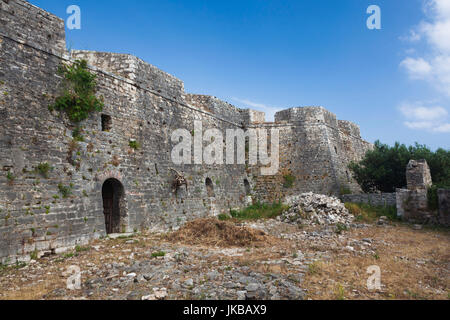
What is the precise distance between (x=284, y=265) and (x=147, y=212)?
6489 millimetres

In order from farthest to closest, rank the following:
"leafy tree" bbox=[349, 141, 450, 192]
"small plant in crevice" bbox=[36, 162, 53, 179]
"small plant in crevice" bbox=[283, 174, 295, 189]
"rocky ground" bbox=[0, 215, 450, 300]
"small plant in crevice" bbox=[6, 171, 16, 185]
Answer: "small plant in crevice" bbox=[283, 174, 295, 189] → "leafy tree" bbox=[349, 141, 450, 192] → "small plant in crevice" bbox=[36, 162, 53, 179] → "small plant in crevice" bbox=[6, 171, 16, 185] → "rocky ground" bbox=[0, 215, 450, 300]

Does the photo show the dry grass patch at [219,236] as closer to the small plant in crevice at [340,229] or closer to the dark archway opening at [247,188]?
the small plant in crevice at [340,229]

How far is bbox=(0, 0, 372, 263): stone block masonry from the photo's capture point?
7.98 metres

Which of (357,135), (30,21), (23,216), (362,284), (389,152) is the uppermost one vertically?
(30,21)

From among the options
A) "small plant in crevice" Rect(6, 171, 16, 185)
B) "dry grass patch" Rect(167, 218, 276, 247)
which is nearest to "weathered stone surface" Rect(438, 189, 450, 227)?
"dry grass patch" Rect(167, 218, 276, 247)

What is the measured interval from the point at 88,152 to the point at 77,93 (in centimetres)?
192

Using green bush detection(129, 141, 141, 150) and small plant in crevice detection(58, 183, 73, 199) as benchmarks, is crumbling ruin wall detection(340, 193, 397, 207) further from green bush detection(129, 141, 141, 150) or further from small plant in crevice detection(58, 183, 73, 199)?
small plant in crevice detection(58, 183, 73, 199)

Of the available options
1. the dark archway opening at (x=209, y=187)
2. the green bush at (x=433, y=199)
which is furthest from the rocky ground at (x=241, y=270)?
the dark archway opening at (x=209, y=187)

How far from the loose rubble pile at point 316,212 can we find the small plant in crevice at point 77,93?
9777 millimetres

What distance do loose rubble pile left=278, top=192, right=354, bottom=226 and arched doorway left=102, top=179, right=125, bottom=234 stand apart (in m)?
7.79

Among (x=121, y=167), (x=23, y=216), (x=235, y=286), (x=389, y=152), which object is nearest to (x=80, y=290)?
(x=235, y=286)

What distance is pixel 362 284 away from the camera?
5812 mm
